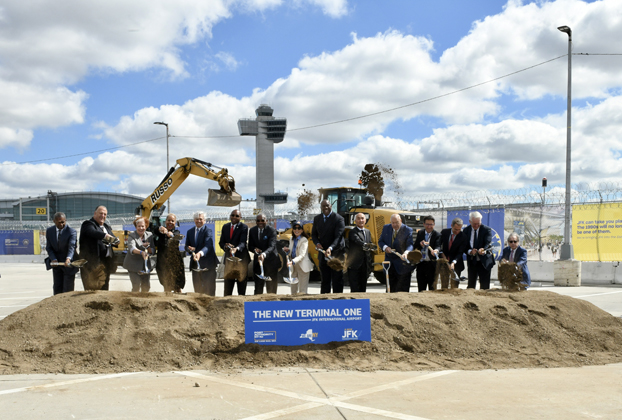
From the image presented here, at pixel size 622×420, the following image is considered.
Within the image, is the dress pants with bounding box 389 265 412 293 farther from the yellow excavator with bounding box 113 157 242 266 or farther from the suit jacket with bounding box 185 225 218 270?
the yellow excavator with bounding box 113 157 242 266

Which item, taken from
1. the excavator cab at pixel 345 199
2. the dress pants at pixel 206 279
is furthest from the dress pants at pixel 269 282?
the excavator cab at pixel 345 199

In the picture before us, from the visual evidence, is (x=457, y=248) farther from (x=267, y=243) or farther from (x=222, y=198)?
(x=222, y=198)

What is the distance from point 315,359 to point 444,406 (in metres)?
1.95

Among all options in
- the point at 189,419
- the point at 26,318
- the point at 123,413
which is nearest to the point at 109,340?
the point at 26,318

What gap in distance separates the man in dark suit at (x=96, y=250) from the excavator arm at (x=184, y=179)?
25.1 feet

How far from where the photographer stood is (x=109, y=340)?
247 inches

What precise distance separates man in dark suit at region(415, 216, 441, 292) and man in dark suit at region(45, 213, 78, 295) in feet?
18.3

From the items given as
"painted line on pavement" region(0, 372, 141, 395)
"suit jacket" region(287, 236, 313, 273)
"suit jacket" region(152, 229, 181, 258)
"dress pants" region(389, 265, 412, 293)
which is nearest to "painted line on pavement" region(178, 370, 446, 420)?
"painted line on pavement" region(0, 372, 141, 395)

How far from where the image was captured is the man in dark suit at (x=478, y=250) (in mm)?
8672

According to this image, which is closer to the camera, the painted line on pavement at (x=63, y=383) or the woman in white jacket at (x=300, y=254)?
the painted line on pavement at (x=63, y=383)

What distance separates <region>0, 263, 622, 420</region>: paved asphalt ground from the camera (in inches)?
173

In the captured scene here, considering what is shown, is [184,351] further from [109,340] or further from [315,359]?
[315,359]

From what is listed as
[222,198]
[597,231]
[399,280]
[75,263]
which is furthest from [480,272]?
[597,231]

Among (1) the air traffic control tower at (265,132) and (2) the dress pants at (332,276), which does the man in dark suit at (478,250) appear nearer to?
(2) the dress pants at (332,276)
